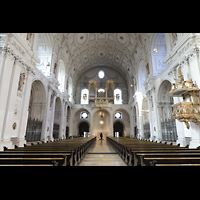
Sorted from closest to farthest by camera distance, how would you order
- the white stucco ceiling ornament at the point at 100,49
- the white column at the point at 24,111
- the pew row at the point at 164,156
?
the pew row at the point at 164,156 < the white column at the point at 24,111 < the white stucco ceiling ornament at the point at 100,49

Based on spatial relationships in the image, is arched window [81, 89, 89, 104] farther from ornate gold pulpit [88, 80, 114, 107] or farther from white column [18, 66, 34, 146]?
white column [18, 66, 34, 146]

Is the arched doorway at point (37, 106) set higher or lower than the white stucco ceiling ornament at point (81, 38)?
lower

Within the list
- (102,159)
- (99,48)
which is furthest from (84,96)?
(102,159)

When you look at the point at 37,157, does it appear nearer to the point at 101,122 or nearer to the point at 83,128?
the point at 101,122

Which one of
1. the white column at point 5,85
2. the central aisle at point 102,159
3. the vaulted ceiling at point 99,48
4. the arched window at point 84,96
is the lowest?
the central aisle at point 102,159

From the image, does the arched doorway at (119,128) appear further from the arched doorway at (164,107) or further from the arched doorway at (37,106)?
the arched doorway at (37,106)

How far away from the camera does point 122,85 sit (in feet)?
78.1

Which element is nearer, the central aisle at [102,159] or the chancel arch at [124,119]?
the central aisle at [102,159]

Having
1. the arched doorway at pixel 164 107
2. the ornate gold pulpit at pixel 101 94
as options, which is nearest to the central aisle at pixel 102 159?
the arched doorway at pixel 164 107

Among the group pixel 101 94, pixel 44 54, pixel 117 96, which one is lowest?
Result: pixel 117 96

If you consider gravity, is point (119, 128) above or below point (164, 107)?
below

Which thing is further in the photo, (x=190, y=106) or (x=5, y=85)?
(x=5, y=85)

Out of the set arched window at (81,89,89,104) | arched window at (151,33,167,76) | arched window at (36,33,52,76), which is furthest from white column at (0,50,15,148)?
arched window at (81,89,89,104)
